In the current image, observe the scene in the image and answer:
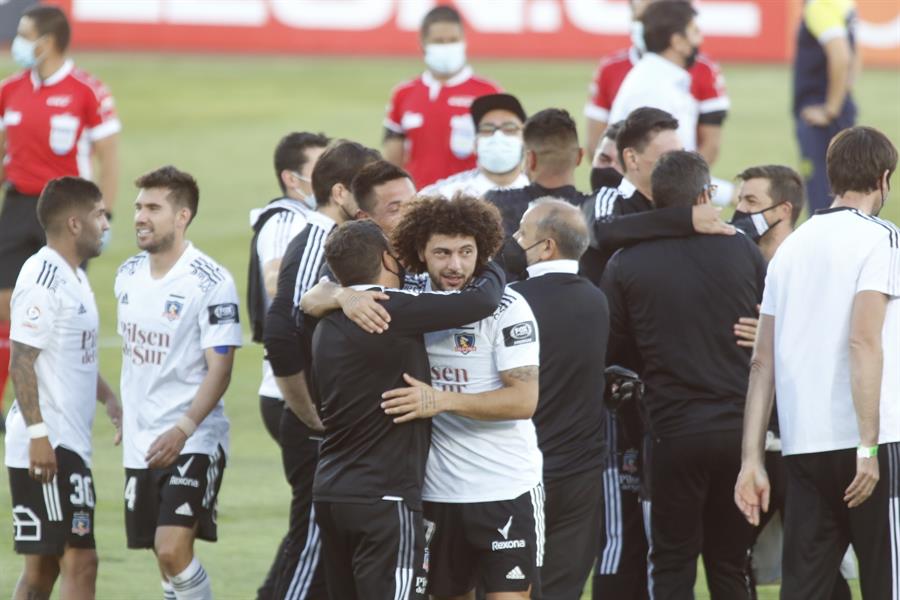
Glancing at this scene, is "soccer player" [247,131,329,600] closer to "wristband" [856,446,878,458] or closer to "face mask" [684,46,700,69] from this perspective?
"wristband" [856,446,878,458]

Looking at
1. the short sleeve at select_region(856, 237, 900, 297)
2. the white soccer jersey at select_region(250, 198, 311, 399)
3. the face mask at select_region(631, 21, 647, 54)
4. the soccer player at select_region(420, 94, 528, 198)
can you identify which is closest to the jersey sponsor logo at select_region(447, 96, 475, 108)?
the face mask at select_region(631, 21, 647, 54)

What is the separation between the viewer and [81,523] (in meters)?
6.20

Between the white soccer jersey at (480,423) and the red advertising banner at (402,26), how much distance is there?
56.3 feet

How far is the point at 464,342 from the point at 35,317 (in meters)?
1.93

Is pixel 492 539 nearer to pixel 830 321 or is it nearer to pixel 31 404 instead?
pixel 830 321

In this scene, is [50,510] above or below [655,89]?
below

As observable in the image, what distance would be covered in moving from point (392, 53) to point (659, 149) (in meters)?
16.4

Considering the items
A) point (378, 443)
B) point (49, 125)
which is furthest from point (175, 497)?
point (49, 125)

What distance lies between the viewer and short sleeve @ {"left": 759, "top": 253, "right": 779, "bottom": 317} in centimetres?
539

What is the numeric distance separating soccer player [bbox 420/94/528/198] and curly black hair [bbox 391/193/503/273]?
8.22 feet

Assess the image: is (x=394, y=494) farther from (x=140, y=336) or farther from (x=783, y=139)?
(x=783, y=139)

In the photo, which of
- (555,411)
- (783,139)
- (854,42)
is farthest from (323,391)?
(783,139)

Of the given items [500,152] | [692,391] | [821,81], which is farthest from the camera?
[821,81]

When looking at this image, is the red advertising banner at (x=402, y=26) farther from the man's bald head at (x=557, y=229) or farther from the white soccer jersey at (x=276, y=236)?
the man's bald head at (x=557, y=229)
